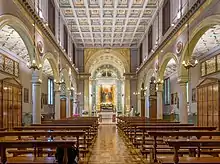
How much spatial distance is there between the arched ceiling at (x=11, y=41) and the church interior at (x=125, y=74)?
5 centimetres

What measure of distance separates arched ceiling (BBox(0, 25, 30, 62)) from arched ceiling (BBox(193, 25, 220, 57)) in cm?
851

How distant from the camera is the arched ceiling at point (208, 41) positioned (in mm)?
15146

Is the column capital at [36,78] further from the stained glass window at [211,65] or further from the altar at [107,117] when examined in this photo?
the altar at [107,117]

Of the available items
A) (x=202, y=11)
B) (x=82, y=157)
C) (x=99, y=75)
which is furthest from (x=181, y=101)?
(x=99, y=75)

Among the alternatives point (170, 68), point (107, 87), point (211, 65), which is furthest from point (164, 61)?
point (107, 87)

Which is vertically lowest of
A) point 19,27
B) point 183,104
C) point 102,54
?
point 183,104

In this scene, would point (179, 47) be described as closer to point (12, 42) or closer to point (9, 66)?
point (12, 42)

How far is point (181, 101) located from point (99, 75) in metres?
28.2

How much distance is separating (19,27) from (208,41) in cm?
915

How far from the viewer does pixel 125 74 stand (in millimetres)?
34688

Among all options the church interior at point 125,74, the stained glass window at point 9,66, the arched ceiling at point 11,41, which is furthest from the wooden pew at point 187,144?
the stained glass window at point 9,66

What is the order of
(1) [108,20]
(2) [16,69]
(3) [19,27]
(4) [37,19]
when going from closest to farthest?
(3) [19,27] < (4) [37,19] < (2) [16,69] < (1) [108,20]

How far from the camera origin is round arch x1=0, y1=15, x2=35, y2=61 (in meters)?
10.9

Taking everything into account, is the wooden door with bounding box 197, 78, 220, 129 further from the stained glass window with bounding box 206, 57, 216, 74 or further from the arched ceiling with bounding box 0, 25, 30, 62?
the arched ceiling with bounding box 0, 25, 30, 62
